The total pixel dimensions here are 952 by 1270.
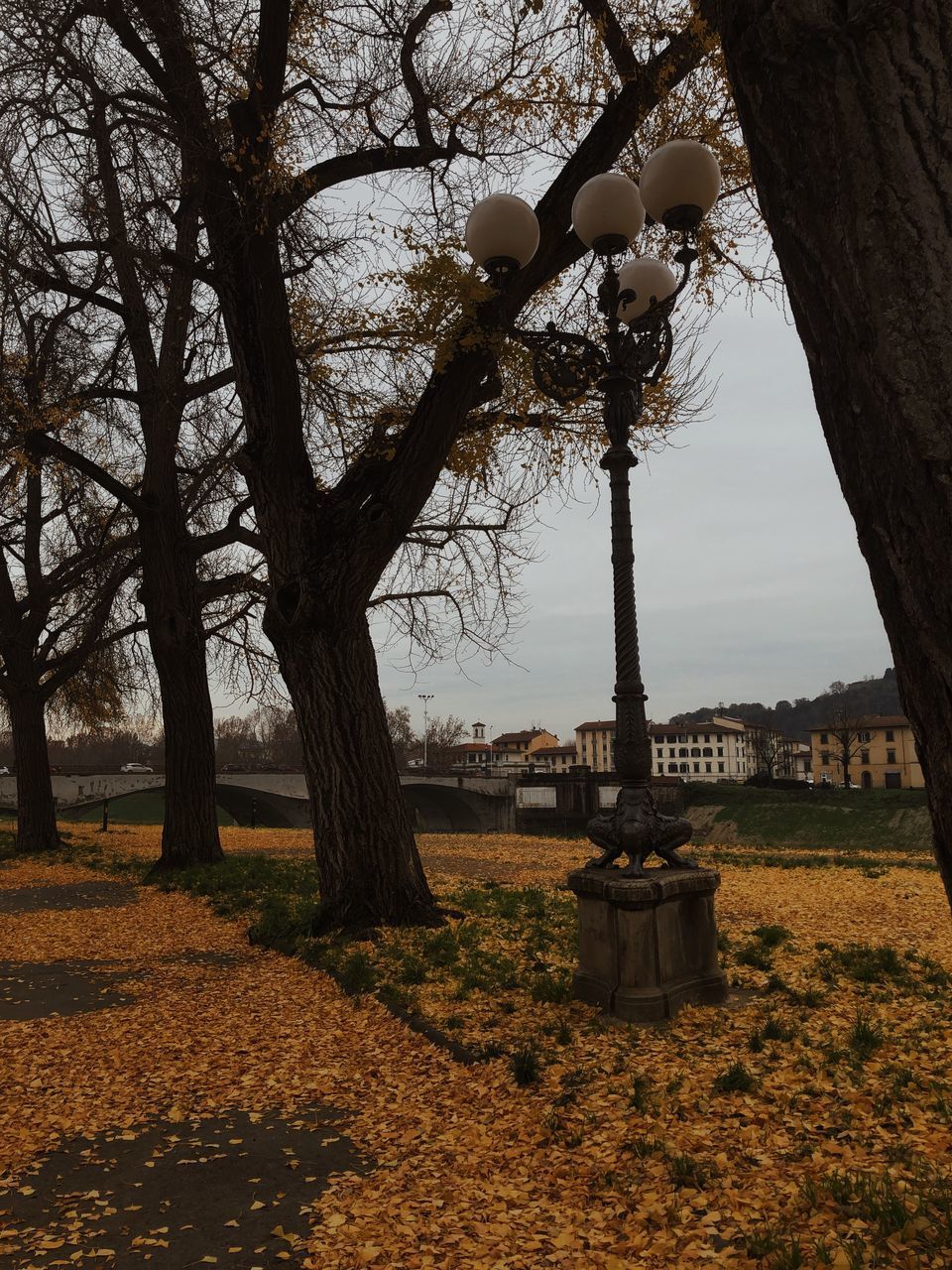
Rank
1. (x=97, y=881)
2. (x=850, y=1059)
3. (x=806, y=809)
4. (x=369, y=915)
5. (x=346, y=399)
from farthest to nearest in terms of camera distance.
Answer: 1. (x=806, y=809)
2. (x=97, y=881)
3. (x=346, y=399)
4. (x=369, y=915)
5. (x=850, y=1059)

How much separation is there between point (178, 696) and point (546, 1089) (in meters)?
10.6

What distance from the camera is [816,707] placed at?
383ft

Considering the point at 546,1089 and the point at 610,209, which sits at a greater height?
the point at 610,209

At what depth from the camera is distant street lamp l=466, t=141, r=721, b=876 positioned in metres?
5.07

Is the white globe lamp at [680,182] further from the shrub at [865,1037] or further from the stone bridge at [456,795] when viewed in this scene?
the stone bridge at [456,795]

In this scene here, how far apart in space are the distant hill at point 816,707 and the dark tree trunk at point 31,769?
76.8 metres

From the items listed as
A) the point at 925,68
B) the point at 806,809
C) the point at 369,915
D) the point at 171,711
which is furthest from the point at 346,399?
the point at 806,809

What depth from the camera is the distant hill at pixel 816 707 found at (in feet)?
322

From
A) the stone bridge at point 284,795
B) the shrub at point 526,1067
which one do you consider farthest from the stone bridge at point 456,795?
the shrub at point 526,1067

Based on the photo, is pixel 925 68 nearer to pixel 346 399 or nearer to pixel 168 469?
pixel 346 399

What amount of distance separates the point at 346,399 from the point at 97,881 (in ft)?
26.6

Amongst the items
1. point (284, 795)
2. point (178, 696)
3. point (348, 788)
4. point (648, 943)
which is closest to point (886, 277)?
point (648, 943)

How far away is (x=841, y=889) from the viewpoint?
957 centimetres

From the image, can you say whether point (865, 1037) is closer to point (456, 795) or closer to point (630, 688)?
point (630, 688)
